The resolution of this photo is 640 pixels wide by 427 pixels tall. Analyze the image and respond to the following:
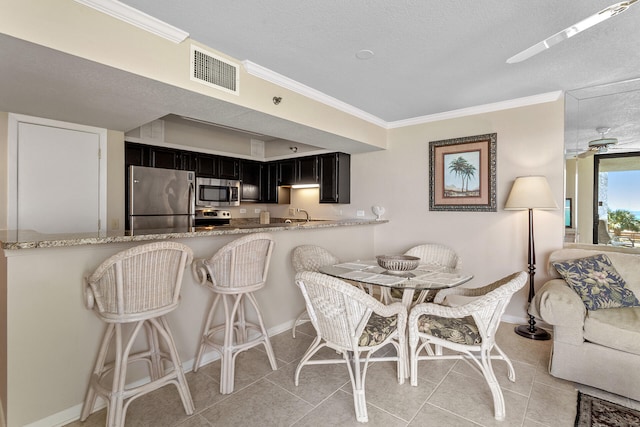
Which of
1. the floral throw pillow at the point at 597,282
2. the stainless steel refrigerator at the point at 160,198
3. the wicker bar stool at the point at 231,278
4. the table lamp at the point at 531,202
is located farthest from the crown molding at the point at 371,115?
the stainless steel refrigerator at the point at 160,198

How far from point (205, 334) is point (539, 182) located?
132 inches

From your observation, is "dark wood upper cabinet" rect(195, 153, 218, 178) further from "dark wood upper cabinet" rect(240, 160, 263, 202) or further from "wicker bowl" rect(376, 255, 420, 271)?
"wicker bowl" rect(376, 255, 420, 271)

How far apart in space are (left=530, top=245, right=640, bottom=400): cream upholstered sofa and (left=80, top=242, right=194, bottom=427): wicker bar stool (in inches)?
100

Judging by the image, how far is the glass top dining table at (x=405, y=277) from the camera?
212 cm

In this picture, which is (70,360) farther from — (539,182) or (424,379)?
(539,182)

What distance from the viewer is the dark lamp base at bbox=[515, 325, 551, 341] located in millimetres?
3074

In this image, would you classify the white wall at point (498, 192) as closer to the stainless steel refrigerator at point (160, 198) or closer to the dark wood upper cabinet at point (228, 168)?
the dark wood upper cabinet at point (228, 168)

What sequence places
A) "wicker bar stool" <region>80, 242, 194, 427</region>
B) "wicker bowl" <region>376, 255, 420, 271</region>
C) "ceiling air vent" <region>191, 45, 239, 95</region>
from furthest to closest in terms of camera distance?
1. "wicker bowl" <region>376, 255, 420, 271</region>
2. "ceiling air vent" <region>191, 45, 239, 95</region>
3. "wicker bar stool" <region>80, 242, 194, 427</region>

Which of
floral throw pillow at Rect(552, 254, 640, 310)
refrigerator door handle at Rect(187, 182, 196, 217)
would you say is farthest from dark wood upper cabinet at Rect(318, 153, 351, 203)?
floral throw pillow at Rect(552, 254, 640, 310)

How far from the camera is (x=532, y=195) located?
123 inches

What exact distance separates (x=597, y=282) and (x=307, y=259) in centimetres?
238

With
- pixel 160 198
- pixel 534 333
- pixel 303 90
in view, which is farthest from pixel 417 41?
pixel 160 198

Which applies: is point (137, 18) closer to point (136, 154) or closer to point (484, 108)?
point (136, 154)

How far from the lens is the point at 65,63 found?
74.6 inches
